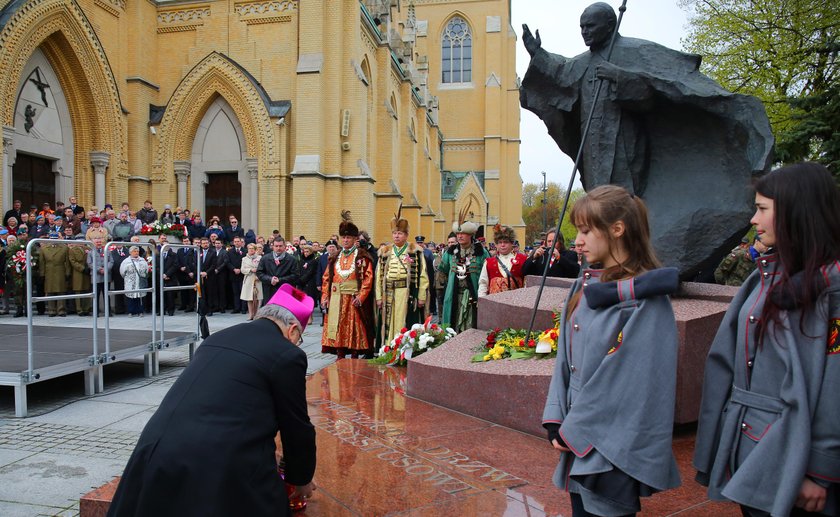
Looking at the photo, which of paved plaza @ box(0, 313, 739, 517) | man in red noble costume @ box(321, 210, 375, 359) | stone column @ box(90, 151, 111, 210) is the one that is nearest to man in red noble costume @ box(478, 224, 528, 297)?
man in red noble costume @ box(321, 210, 375, 359)

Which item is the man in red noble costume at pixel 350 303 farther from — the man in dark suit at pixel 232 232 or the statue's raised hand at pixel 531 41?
the man in dark suit at pixel 232 232

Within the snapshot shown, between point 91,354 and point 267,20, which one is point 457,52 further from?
point 91,354

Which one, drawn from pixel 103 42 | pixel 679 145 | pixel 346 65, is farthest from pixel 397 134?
pixel 679 145

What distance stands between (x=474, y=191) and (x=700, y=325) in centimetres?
4240

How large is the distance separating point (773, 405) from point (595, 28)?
394 cm

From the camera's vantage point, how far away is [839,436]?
183 cm

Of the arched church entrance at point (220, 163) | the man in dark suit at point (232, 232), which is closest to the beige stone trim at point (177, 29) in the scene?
the arched church entrance at point (220, 163)

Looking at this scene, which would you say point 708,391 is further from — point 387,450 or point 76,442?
point 76,442

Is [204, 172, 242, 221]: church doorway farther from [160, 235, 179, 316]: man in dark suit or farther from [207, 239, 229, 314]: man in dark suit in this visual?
[207, 239, 229, 314]: man in dark suit

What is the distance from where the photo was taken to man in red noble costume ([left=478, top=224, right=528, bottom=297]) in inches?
329

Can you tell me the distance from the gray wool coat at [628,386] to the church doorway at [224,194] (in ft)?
73.1

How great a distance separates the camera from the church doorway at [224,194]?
2307 cm

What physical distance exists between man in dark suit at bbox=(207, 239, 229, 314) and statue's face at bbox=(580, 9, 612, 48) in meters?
12.2

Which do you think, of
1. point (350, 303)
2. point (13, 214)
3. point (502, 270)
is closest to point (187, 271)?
point (13, 214)
